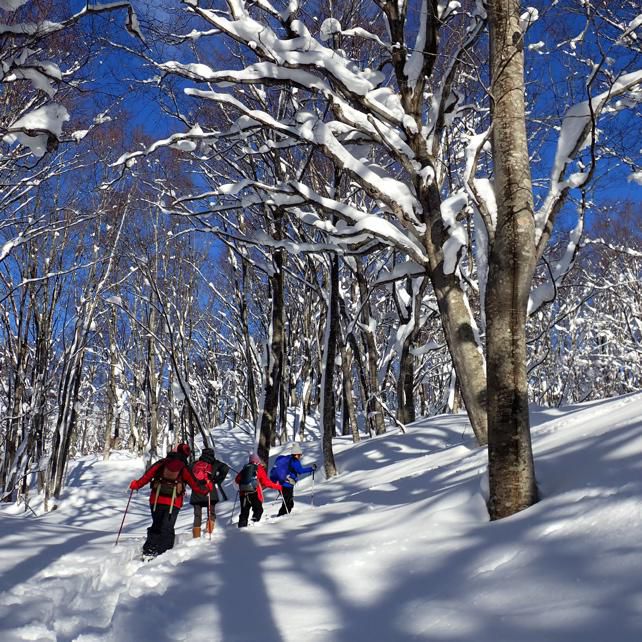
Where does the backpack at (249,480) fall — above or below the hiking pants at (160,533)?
above

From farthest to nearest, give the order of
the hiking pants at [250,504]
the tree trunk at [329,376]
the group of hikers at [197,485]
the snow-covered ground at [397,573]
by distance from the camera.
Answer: the tree trunk at [329,376]
the hiking pants at [250,504]
the group of hikers at [197,485]
the snow-covered ground at [397,573]

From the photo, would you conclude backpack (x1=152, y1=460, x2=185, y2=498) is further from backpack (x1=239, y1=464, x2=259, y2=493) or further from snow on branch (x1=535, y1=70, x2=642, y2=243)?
snow on branch (x1=535, y1=70, x2=642, y2=243)

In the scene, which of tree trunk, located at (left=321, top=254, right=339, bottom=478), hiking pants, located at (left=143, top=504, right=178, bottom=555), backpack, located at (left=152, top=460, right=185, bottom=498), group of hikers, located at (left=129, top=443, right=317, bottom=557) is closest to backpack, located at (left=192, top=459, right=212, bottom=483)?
group of hikers, located at (left=129, top=443, right=317, bottom=557)

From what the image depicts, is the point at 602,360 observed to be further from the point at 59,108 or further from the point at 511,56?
the point at 59,108

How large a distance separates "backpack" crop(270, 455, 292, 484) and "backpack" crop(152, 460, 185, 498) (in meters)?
2.11

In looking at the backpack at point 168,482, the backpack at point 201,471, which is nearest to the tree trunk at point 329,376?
the backpack at point 201,471

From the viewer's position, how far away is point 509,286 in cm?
367

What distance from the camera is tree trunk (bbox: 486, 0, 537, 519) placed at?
3529mm

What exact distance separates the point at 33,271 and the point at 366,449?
27.3 ft

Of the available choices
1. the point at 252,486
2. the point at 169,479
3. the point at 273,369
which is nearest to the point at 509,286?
the point at 169,479

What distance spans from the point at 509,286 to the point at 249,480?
17.0ft

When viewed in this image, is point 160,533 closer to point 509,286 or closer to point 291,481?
point 291,481

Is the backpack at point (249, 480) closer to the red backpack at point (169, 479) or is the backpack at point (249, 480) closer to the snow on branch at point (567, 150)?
the red backpack at point (169, 479)

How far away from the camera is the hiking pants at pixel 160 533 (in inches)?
231
